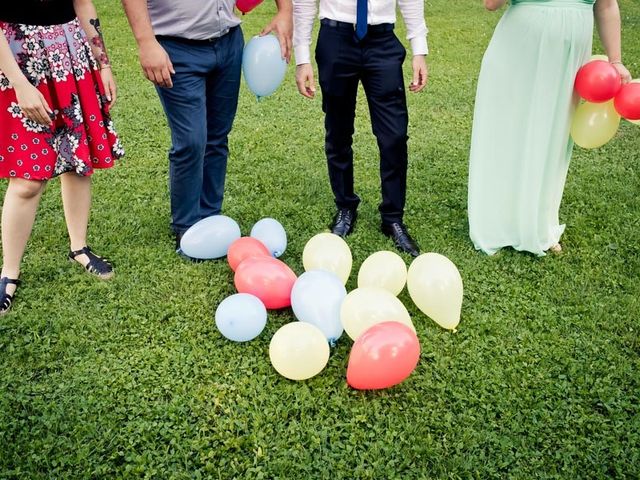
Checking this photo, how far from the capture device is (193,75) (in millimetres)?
2926

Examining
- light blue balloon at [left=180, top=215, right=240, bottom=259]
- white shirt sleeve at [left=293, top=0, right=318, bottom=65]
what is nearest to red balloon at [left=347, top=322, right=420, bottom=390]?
light blue balloon at [left=180, top=215, right=240, bottom=259]

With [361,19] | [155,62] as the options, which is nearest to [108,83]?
[155,62]

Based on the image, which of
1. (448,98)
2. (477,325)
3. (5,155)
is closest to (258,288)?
(477,325)

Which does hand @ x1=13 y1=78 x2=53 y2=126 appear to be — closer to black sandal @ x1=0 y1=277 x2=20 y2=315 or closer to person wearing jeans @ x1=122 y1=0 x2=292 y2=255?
person wearing jeans @ x1=122 y1=0 x2=292 y2=255

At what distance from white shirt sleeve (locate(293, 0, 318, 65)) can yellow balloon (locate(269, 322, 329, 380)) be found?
4.70 feet

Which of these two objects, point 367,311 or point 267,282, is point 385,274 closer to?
point 367,311

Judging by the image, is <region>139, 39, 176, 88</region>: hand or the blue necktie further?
the blue necktie

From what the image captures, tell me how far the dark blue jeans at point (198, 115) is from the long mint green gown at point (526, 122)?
50.6 inches

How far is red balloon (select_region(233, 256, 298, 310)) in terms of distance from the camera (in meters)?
2.78

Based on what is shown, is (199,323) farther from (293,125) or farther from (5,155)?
(293,125)

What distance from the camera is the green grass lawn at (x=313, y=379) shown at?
2.16 m

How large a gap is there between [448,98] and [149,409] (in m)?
4.41

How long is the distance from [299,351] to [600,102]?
6.07ft

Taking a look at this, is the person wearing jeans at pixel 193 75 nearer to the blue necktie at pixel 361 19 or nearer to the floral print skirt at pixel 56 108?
the floral print skirt at pixel 56 108
